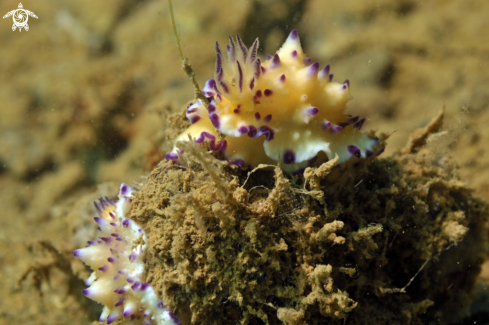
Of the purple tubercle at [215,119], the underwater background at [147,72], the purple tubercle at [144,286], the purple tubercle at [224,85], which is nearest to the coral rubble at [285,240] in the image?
the purple tubercle at [144,286]

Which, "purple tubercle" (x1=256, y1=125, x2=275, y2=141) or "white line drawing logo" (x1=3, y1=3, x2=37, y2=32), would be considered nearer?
"purple tubercle" (x1=256, y1=125, x2=275, y2=141)

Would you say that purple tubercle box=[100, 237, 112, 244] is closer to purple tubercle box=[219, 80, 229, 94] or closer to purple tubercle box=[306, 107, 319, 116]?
purple tubercle box=[219, 80, 229, 94]

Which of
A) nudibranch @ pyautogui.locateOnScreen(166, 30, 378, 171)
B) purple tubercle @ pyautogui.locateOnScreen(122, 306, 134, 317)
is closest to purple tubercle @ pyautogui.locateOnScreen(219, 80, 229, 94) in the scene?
nudibranch @ pyautogui.locateOnScreen(166, 30, 378, 171)

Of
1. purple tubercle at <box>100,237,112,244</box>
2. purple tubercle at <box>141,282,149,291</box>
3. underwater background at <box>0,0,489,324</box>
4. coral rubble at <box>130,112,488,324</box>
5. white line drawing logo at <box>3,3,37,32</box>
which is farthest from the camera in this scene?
white line drawing logo at <box>3,3,37,32</box>

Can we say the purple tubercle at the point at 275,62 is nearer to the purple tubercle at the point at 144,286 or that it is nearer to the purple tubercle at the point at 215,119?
the purple tubercle at the point at 215,119

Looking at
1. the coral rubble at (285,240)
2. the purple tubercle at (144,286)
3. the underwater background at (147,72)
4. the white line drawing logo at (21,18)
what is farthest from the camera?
the white line drawing logo at (21,18)

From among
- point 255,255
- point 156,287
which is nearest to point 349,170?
point 255,255
